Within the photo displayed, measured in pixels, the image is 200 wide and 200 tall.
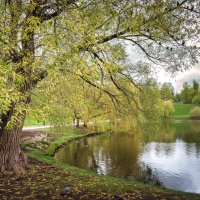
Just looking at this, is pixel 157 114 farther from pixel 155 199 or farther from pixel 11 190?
pixel 11 190

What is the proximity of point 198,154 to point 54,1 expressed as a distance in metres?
21.0

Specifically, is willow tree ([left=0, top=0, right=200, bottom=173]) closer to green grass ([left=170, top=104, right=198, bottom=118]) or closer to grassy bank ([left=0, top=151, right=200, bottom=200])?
grassy bank ([left=0, top=151, right=200, bottom=200])

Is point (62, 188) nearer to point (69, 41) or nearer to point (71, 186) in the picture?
point (71, 186)

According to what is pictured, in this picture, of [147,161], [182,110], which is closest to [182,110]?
[182,110]

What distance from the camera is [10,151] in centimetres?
1137

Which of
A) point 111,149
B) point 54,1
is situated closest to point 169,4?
point 54,1

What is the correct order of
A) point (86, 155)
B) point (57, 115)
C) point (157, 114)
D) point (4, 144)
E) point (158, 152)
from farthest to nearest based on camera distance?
point (158, 152), point (86, 155), point (57, 115), point (157, 114), point (4, 144)

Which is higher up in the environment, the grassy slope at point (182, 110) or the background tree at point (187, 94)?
the background tree at point (187, 94)

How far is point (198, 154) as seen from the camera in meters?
24.0

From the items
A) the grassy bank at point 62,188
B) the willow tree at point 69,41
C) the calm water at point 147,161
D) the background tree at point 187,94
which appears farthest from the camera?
the background tree at point 187,94

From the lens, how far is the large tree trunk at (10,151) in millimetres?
11227

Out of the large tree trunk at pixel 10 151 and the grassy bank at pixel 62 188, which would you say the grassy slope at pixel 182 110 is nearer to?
the grassy bank at pixel 62 188

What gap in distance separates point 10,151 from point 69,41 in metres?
6.54

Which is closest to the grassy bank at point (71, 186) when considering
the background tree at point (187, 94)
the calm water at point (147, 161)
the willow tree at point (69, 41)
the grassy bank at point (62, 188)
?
the grassy bank at point (62, 188)
